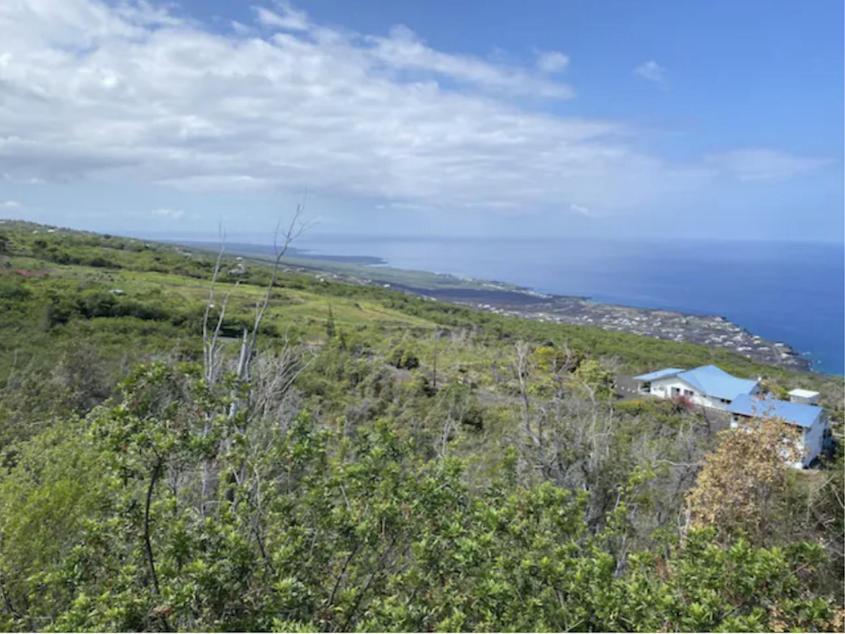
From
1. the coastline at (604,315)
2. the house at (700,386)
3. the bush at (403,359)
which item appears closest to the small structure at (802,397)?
the house at (700,386)

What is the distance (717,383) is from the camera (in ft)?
103

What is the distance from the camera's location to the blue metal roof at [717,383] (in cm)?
2998

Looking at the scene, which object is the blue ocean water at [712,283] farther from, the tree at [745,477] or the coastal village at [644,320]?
the tree at [745,477]

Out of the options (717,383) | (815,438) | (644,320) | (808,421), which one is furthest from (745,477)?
(644,320)

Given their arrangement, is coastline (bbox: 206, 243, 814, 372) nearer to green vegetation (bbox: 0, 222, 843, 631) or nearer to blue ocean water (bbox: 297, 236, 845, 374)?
blue ocean water (bbox: 297, 236, 845, 374)

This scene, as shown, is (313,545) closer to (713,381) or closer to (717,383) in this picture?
(717,383)

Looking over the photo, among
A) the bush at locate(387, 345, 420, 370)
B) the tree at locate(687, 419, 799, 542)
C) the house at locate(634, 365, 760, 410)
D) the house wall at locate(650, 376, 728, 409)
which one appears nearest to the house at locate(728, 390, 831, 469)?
the house wall at locate(650, 376, 728, 409)

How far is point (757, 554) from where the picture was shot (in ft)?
11.8

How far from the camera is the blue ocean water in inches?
2694

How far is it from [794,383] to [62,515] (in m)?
40.3

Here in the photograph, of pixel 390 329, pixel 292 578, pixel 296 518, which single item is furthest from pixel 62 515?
pixel 390 329

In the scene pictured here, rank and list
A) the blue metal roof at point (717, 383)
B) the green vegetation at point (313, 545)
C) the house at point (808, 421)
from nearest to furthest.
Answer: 1. the green vegetation at point (313, 545)
2. the house at point (808, 421)
3. the blue metal roof at point (717, 383)

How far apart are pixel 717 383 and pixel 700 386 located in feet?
4.20

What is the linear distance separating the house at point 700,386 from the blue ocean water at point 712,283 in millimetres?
26502
